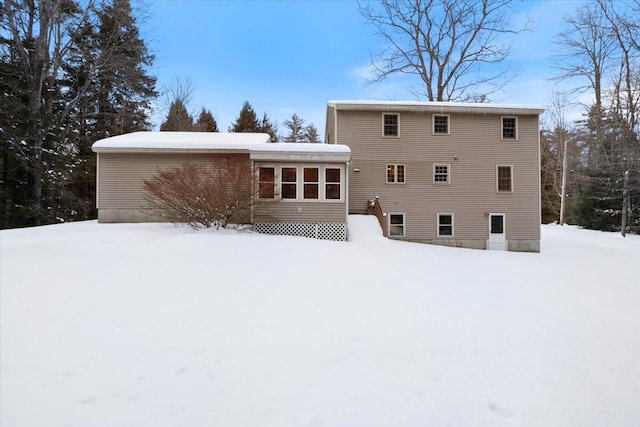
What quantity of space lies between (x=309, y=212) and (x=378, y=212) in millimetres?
3350

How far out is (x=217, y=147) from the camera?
43.2ft

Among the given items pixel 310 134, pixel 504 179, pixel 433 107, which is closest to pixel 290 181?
pixel 433 107

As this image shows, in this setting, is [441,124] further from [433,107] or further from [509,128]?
[509,128]

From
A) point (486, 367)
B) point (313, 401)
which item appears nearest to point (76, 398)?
point (313, 401)

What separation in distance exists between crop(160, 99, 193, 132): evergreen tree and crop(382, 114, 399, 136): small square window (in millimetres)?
19878

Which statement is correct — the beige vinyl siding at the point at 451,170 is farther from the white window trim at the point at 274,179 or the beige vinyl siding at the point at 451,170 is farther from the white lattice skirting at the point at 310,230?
the white window trim at the point at 274,179

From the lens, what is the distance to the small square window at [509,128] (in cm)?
1559

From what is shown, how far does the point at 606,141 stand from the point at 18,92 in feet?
111

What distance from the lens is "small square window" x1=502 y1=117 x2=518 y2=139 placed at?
51.2ft

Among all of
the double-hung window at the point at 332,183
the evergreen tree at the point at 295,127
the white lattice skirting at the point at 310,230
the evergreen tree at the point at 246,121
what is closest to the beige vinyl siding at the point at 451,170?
the double-hung window at the point at 332,183

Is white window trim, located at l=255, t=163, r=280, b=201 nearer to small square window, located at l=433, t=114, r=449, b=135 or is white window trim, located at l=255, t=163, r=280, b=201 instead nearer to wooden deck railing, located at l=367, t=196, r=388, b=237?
wooden deck railing, located at l=367, t=196, r=388, b=237

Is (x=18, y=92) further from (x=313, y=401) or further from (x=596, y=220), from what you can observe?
(x=596, y=220)

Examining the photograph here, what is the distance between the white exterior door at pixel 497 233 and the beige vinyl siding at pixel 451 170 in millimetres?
274

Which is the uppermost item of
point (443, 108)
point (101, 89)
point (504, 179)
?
point (101, 89)
